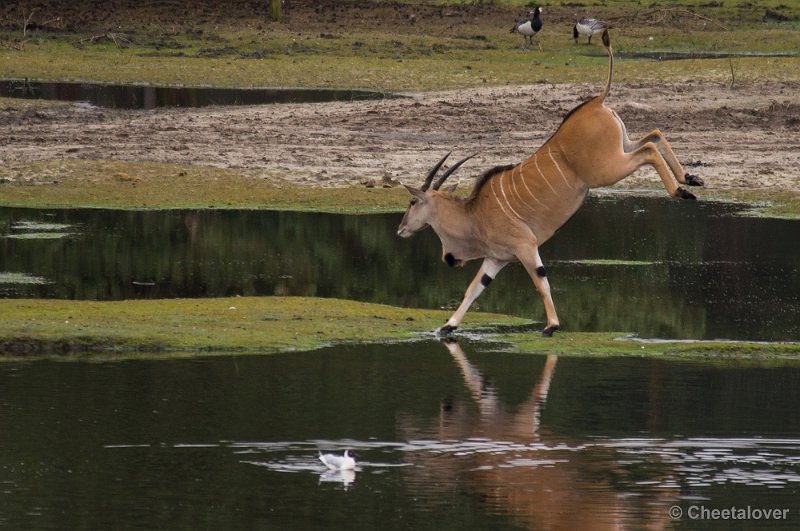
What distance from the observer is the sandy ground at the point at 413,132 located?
2353cm

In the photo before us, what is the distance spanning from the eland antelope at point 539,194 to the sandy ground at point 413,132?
820cm

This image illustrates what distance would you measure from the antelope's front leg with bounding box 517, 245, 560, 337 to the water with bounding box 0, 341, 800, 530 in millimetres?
638

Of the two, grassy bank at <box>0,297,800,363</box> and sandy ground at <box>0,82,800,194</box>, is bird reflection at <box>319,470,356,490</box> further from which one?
sandy ground at <box>0,82,800,194</box>

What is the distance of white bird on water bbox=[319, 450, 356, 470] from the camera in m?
9.42

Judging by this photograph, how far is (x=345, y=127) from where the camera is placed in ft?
88.4

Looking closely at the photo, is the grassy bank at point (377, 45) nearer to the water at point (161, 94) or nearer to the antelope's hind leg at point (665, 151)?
the water at point (161, 94)

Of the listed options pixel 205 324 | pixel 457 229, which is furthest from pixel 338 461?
pixel 457 229

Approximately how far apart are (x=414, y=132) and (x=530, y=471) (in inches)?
674

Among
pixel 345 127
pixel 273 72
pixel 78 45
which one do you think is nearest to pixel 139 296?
pixel 345 127

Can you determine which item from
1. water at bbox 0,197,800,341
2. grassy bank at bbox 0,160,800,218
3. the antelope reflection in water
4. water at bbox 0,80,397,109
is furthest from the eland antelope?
water at bbox 0,80,397,109

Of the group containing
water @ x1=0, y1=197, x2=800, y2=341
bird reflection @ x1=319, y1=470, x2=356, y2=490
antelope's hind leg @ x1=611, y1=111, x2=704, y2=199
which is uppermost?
antelope's hind leg @ x1=611, y1=111, x2=704, y2=199

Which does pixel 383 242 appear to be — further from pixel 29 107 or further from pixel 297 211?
pixel 29 107

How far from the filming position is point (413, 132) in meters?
26.6

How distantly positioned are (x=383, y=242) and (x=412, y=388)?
7.40 m
